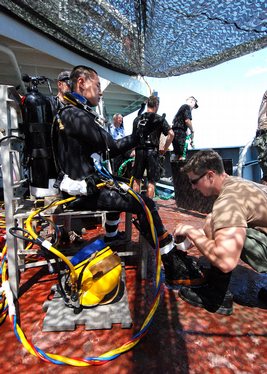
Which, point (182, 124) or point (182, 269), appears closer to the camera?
point (182, 269)

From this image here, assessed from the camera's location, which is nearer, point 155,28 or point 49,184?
point 49,184

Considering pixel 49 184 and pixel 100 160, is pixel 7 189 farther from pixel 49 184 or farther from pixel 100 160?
pixel 100 160

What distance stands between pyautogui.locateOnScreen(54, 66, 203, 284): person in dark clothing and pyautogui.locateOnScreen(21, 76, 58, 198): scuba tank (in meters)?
0.20

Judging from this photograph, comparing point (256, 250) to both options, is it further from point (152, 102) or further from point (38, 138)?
point (152, 102)

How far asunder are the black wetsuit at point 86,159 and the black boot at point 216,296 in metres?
0.55

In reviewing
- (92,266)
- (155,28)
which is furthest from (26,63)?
(92,266)

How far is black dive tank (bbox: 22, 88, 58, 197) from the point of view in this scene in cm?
240

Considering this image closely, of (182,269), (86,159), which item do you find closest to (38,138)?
(86,159)

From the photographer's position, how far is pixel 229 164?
185 inches

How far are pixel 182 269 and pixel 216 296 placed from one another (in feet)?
1.24

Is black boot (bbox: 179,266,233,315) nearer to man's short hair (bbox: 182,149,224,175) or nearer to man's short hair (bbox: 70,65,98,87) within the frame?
man's short hair (bbox: 182,149,224,175)

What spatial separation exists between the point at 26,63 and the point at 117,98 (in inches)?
208

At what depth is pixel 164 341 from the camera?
1.63 metres

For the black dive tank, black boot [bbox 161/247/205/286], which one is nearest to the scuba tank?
the black dive tank
